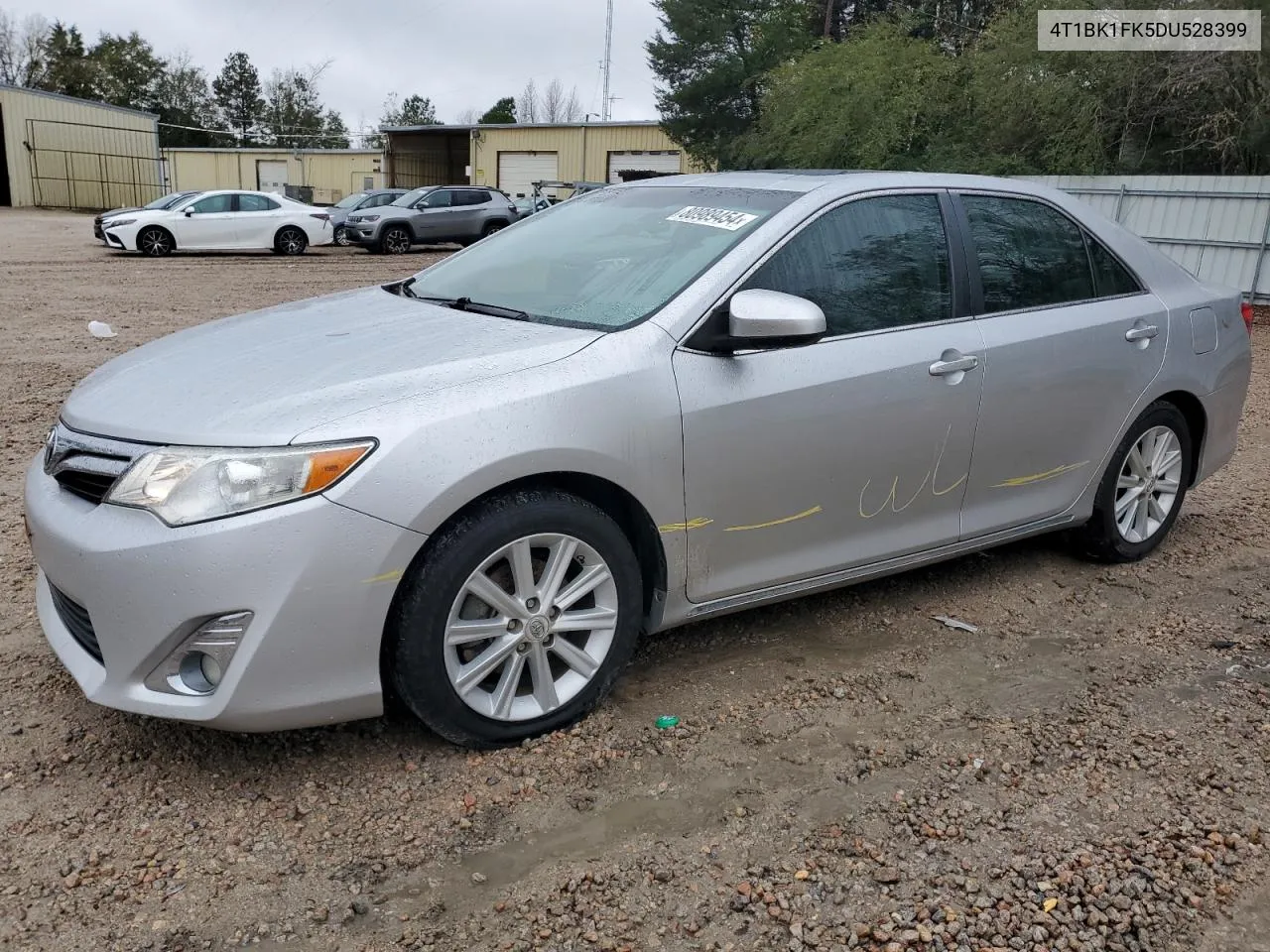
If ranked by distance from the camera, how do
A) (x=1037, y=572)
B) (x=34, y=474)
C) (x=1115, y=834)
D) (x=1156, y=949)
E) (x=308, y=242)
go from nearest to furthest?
(x=1156, y=949)
(x=1115, y=834)
(x=34, y=474)
(x=1037, y=572)
(x=308, y=242)

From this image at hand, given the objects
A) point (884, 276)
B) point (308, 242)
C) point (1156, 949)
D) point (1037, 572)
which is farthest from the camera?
point (308, 242)

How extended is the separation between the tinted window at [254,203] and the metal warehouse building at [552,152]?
2078 cm

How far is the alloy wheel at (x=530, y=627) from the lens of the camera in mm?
2883

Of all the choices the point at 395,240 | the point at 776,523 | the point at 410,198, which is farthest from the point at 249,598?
the point at 410,198

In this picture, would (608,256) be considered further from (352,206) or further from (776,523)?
(352,206)

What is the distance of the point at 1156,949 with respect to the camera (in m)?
2.32

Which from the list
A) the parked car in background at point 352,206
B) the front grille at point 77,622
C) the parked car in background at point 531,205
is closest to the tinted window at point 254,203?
the parked car in background at point 352,206

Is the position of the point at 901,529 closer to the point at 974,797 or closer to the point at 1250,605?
the point at 974,797

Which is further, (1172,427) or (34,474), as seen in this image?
(1172,427)

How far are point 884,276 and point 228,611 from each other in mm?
2399

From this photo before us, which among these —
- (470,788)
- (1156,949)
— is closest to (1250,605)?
(1156,949)

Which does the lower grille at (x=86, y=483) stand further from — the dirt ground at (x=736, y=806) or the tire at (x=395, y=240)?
the tire at (x=395, y=240)

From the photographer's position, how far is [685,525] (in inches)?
127

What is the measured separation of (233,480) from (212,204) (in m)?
21.4
